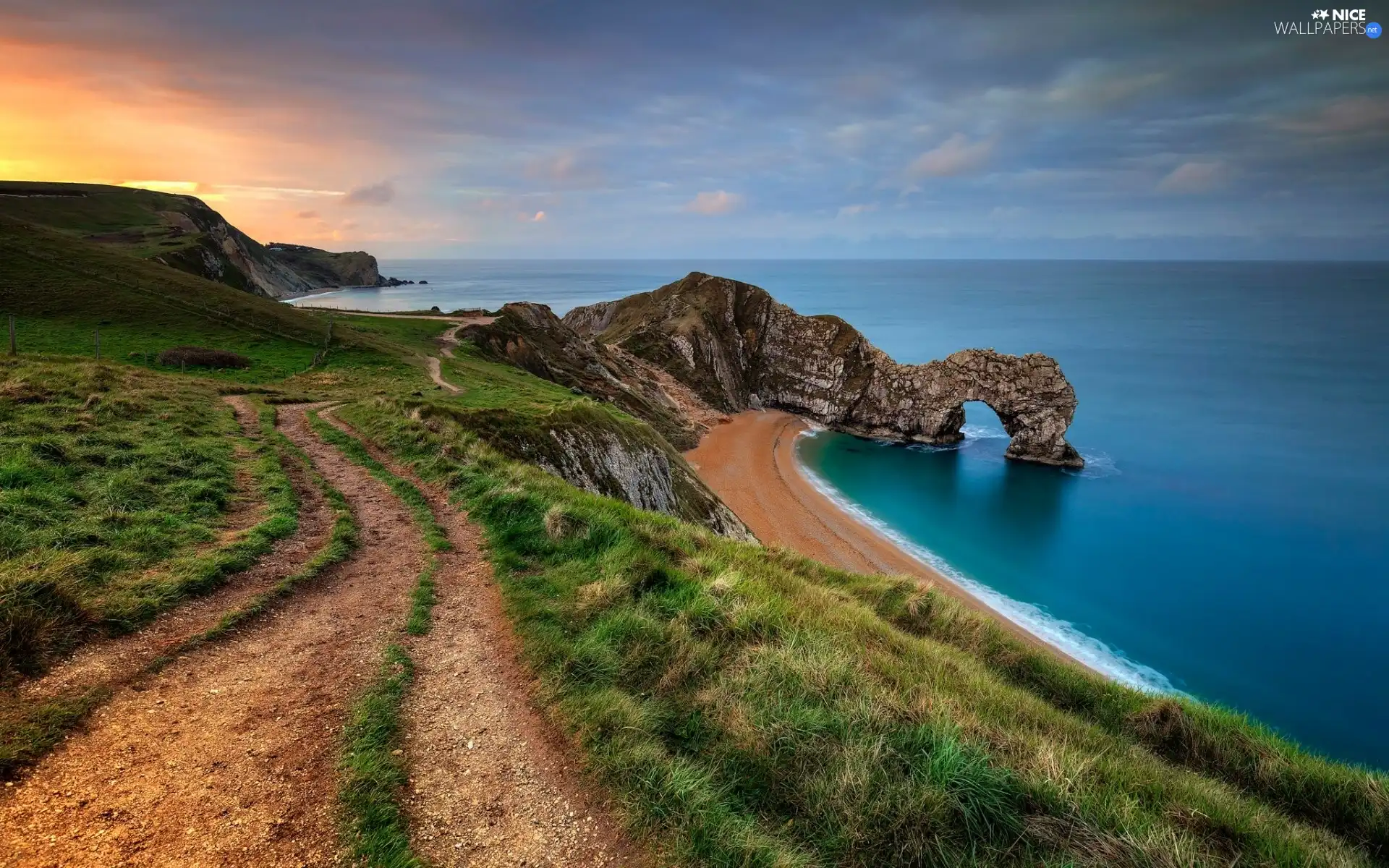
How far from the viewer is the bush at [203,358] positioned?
33938 millimetres

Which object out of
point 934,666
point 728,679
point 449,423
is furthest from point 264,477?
point 934,666

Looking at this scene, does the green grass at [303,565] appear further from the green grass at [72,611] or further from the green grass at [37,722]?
the green grass at [37,722]

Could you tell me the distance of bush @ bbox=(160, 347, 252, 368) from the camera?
33.9 metres

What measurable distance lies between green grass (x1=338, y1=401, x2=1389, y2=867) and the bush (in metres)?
35.0

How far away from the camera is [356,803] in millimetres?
5691

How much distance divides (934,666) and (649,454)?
84.3 ft

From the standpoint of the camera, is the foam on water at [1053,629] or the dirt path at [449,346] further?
the dirt path at [449,346]

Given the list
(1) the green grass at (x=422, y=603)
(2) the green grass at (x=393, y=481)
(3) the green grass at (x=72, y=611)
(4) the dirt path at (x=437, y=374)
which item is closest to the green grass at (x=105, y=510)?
(3) the green grass at (x=72, y=611)

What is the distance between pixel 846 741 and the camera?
6.75 m

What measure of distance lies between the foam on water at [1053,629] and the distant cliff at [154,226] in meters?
94.4

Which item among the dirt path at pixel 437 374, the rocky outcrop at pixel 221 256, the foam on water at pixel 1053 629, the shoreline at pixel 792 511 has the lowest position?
the foam on water at pixel 1053 629

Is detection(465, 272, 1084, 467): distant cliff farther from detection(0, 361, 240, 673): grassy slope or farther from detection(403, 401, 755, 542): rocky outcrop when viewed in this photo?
detection(0, 361, 240, 673): grassy slope

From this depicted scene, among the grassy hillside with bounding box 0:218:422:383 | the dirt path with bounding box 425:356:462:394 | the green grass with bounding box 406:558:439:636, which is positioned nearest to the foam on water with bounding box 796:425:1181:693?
the green grass with bounding box 406:558:439:636

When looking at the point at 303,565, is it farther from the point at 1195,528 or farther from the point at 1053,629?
the point at 1195,528
